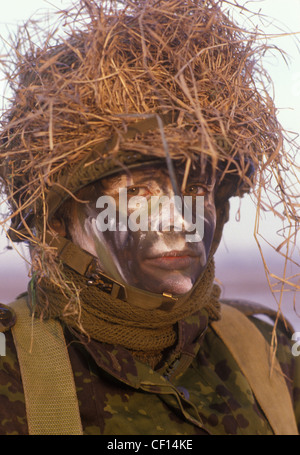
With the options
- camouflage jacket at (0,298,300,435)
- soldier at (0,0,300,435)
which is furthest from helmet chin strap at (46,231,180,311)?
camouflage jacket at (0,298,300,435)

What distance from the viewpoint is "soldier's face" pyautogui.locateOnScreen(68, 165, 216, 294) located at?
1.53 m

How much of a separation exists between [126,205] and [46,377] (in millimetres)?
472

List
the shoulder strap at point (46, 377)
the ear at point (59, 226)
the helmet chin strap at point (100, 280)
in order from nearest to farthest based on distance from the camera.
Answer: the shoulder strap at point (46, 377) → the helmet chin strap at point (100, 280) → the ear at point (59, 226)

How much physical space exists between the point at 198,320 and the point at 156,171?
491 millimetres

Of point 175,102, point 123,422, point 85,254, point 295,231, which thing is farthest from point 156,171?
point 123,422

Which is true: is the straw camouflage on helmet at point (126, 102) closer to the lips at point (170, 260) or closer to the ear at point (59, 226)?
the ear at point (59, 226)

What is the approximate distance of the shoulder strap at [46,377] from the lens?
1.47m

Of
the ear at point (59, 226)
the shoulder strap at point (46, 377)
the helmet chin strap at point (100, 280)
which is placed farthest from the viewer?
the ear at point (59, 226)

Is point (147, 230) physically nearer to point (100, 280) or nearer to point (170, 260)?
point (170, 260)

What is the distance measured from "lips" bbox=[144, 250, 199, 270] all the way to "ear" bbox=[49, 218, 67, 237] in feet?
0.92

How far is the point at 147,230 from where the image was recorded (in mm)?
1529

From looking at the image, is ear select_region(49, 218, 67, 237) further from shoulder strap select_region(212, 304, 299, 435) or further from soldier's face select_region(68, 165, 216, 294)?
shoulder strap select_region(212, 304, 299, 435)

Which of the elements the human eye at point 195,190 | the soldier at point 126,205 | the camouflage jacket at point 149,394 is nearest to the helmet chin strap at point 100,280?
the soldier at point 126,205

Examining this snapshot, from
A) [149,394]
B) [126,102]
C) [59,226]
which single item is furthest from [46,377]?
[126,102]
